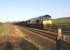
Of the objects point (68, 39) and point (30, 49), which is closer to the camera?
point (68, 39)

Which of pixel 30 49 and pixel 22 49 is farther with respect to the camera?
pixel 22 49

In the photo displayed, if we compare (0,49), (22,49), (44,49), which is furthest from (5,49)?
(44,49)

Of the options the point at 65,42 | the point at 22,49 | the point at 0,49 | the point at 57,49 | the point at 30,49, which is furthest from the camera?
the point at 0,49

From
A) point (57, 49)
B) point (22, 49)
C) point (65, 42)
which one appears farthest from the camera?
point (22, 49)

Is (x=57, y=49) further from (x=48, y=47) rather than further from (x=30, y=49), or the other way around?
(x=30, y=49)

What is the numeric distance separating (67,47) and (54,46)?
1.84 feet

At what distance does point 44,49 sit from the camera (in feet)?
36.9

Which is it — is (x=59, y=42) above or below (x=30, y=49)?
above

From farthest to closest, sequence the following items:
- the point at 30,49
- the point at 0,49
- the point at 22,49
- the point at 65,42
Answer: the point at 0,49
the point at 22,49
the point at 30,49
the point at 65,42

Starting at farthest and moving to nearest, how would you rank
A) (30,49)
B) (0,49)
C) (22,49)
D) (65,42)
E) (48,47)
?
(0,49) → (22,49) → (30,49) → (48,47) → (65,42)

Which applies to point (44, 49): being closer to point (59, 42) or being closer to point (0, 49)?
point (59, 42)

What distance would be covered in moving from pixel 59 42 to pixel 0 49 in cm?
722

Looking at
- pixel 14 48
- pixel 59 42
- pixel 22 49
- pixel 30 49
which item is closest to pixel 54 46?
pixel 59 42

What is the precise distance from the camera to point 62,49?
9.48 metres
